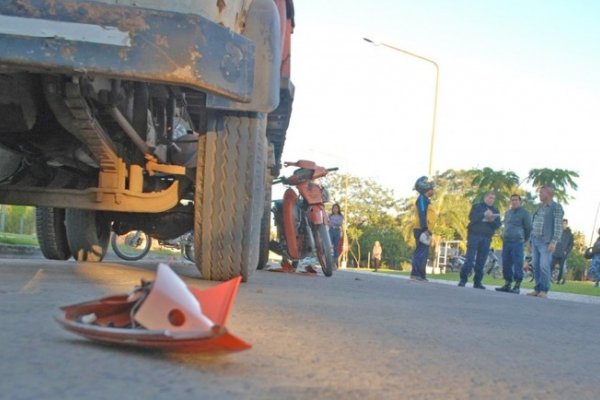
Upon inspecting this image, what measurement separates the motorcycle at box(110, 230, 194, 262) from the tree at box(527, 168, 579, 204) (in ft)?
73.2

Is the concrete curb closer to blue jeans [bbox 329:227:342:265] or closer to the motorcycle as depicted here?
the motorcycle

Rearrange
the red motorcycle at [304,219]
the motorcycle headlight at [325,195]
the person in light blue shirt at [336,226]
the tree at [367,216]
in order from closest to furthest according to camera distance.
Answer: the red motorcycle at [304,219], the motorcycle headlight at [325,195], the person in light blue shirt at [336,226], the tree at [367,216]

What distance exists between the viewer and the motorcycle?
11.9 m

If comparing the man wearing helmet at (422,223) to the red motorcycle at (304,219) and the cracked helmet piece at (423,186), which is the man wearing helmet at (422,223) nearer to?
the cracked helmet piece at (423,186)

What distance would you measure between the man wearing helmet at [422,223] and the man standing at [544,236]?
1.88 m

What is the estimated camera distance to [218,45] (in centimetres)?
337

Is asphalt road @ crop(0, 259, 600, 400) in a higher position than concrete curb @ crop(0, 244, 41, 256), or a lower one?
higher

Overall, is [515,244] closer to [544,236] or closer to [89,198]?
[544,236]

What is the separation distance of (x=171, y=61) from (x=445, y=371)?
186cm

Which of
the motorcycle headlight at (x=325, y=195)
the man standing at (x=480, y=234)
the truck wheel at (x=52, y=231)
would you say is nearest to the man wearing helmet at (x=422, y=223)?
the man standing at (x=480, y=234)

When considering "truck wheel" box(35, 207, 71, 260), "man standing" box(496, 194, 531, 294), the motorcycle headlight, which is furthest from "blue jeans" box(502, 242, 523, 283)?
"truck wheel" box(35, 207, 71, 260)

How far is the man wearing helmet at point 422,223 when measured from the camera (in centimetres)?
1157

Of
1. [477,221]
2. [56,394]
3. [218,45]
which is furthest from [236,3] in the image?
[477,221]

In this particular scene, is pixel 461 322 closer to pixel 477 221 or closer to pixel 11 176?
pixel 11 176
